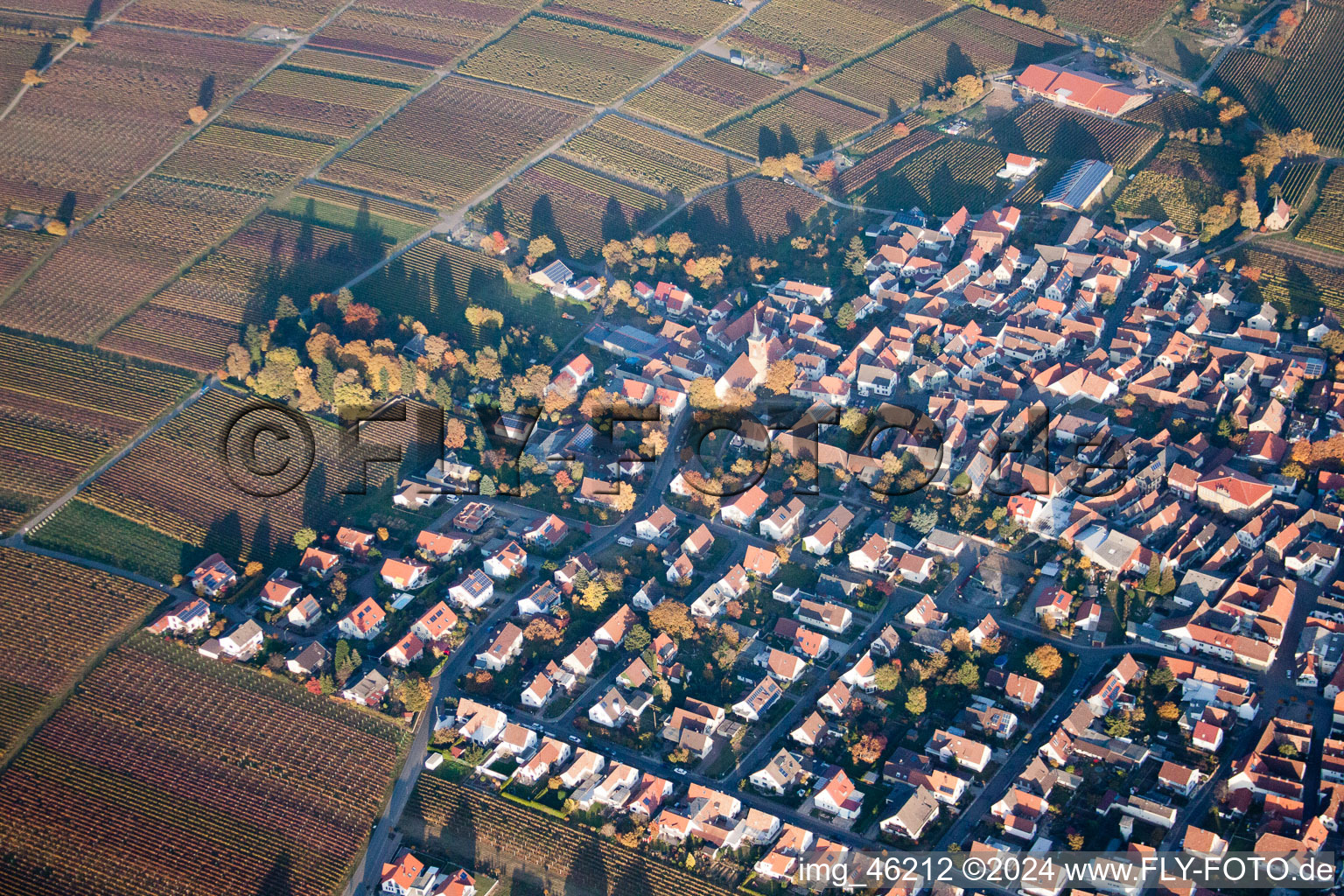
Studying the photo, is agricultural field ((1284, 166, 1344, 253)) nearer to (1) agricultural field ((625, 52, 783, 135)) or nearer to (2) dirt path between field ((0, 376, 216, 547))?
(1) agricultural field ((625, 52, 783, 135))

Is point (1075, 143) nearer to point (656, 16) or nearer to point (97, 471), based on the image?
point (656, 16)

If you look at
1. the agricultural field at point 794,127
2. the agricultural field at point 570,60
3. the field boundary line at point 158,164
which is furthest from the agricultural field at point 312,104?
the agricultural field at point 794,127

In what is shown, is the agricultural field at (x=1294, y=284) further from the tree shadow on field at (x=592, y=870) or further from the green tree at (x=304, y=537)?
the green tree at (x=304, y=537)

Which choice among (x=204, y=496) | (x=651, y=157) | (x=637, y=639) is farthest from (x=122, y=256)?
(x=637, y=639)

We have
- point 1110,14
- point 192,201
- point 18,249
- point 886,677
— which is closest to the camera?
point 886,677

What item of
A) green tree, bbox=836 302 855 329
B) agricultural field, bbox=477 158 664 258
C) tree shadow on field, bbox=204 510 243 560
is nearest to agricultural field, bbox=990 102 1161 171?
green tree, bbox=836 302 855 329

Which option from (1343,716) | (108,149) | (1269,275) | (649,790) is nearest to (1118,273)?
(1269,275)
